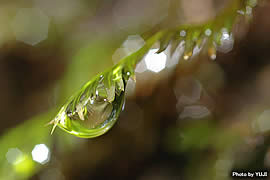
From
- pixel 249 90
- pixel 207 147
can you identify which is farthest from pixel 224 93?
pixel 207 147

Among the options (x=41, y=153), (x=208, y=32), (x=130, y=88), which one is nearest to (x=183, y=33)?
(x=208, y=32)

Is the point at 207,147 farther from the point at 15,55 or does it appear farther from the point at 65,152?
the point at 15,55

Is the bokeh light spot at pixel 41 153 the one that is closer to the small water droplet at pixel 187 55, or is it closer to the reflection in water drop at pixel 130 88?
the reflection in water drop at pixel 130 88

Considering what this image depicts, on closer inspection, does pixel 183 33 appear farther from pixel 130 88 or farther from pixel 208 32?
pixel 130 88

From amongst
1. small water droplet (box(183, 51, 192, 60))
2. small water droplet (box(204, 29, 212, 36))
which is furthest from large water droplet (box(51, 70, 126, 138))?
small water droplet (box(204, 29, 212, 36))

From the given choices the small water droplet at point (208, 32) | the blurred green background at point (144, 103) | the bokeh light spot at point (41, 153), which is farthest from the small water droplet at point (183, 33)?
the bokeh light spot at point (41, 153)

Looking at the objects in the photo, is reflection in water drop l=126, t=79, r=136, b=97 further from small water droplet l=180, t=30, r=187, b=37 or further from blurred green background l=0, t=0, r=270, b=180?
small water droplet l=180, t=30, r=187, b=37
